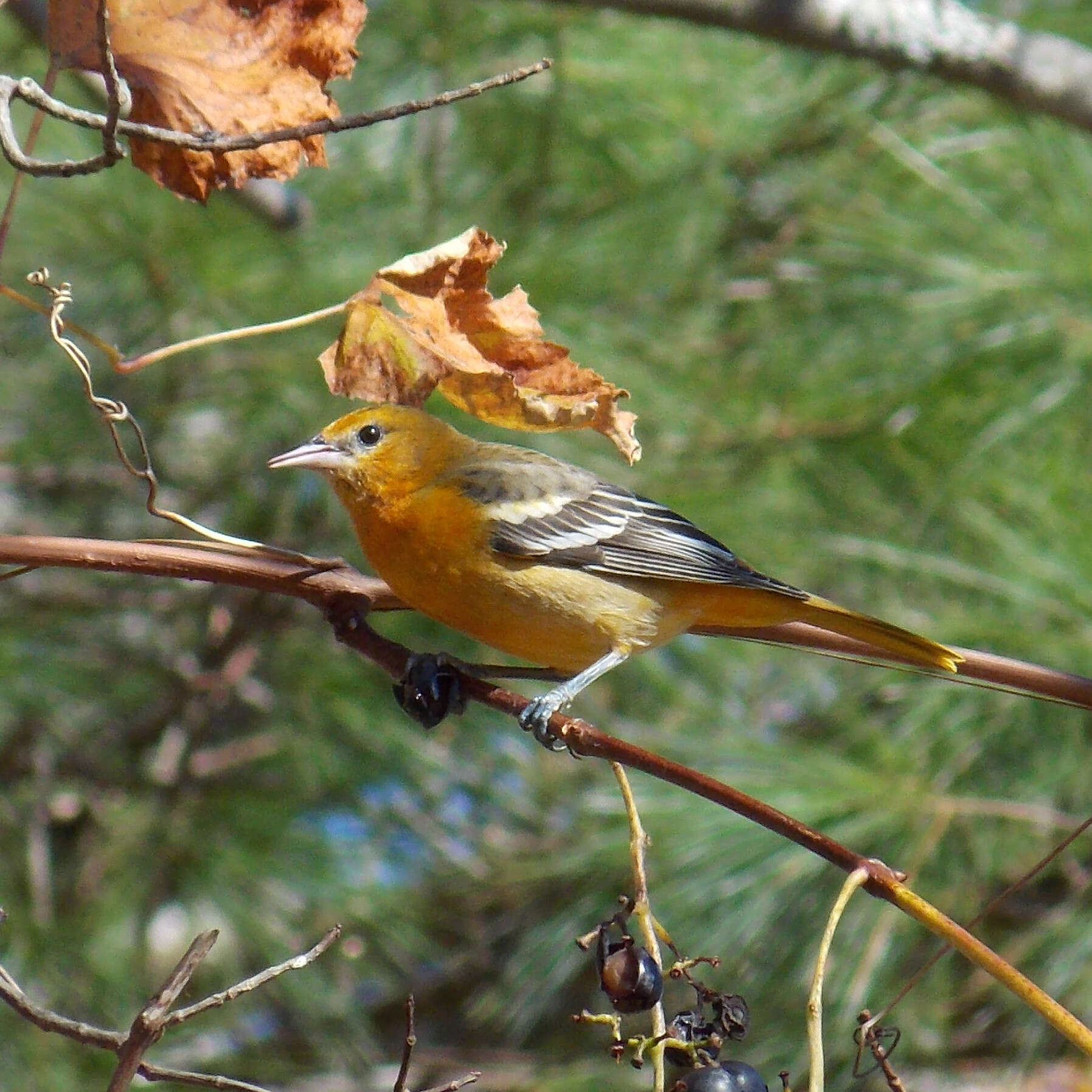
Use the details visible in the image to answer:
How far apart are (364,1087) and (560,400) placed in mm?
3269

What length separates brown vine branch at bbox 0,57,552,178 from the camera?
43.2 inches

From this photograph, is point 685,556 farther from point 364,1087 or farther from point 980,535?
point 364,1087

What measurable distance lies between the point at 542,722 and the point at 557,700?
0.98 feet

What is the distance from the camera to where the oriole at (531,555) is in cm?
238

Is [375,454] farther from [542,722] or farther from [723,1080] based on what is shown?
[723,1080]

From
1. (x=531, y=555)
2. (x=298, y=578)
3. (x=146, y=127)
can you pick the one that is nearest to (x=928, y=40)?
(x=531, y=555)

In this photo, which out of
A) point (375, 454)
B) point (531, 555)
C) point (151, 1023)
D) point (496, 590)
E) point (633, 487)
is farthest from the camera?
point (633, 487)

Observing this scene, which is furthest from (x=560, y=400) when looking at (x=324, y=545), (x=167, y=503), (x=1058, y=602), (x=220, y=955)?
(x=220, y=955)

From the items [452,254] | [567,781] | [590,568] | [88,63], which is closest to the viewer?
[88,63]

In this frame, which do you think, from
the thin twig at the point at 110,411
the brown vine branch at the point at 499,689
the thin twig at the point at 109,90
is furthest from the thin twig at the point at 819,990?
the thin twig at the point at 109,90

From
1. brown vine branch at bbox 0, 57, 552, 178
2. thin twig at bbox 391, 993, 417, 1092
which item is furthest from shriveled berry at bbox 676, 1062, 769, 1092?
brown vine branch at bbox 0, 57, 552, 178

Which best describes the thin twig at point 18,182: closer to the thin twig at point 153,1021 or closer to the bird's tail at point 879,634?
the thin twig at point 153,1021

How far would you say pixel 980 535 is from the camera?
3.74m

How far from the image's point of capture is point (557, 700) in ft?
7.44
